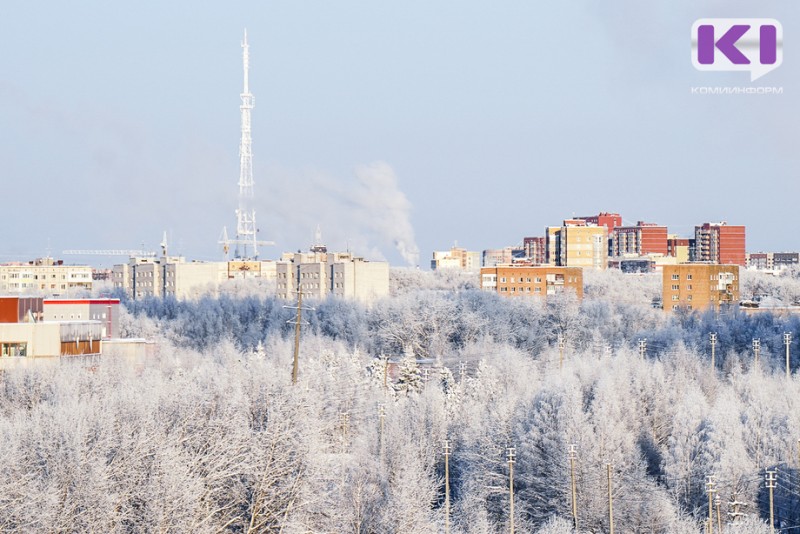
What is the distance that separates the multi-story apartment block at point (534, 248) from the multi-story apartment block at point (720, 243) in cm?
1606

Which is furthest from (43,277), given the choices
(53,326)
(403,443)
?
(403,443)

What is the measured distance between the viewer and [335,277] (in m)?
82.5

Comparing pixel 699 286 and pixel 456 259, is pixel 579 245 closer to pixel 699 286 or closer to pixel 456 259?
pixel 699 286

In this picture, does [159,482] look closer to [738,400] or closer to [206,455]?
[206,455]

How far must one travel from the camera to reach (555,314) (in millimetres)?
65500

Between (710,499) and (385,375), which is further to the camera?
(385,375)

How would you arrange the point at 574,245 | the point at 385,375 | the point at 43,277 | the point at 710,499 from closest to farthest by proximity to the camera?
the point at 710,499, the point at 385,375, the point at 43,277, the point at 574,245

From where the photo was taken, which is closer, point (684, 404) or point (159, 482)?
point (159, 482)

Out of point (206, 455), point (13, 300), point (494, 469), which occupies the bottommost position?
point (494, 469)

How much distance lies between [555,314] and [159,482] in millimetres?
48507

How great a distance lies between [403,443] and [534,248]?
110 meters

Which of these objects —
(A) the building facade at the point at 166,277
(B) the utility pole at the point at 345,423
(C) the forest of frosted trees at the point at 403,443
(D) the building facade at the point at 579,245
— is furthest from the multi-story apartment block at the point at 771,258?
(B) the utility pole at the point at 345,423

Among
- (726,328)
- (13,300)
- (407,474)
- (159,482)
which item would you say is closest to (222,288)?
(726,328)

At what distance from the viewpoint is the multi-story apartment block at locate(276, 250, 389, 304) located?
82.2 metres
